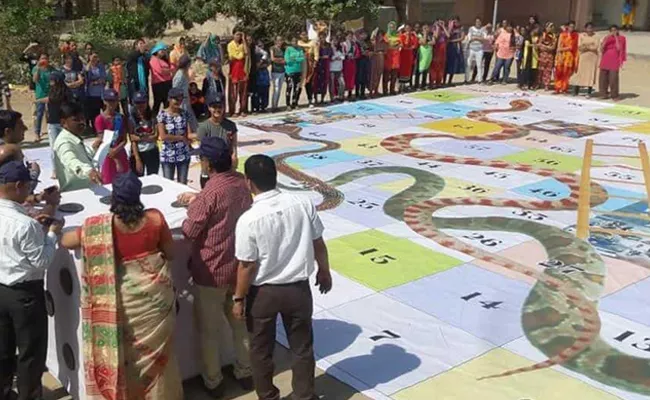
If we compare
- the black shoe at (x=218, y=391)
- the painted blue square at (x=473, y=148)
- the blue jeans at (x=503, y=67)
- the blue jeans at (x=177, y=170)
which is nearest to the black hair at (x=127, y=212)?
the black shoe at (x=218, y=391)

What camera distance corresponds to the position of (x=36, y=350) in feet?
13.3

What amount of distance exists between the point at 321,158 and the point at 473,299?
4618 mm

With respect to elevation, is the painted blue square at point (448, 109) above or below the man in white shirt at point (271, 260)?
below

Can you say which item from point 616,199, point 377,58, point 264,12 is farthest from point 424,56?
point 616,199

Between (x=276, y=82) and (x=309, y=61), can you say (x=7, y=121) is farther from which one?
(x=309, y=61)

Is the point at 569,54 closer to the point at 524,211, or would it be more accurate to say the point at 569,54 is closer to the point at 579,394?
the point at 524,211

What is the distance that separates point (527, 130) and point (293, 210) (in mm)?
9120

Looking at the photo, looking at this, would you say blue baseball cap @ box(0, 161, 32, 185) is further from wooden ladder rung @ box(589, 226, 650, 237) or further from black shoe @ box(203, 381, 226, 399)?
wooden ladder rung @ box(589, 226, 650, 237)

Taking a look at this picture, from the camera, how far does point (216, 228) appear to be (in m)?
4.14

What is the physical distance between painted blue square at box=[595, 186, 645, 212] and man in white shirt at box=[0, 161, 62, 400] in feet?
20.3

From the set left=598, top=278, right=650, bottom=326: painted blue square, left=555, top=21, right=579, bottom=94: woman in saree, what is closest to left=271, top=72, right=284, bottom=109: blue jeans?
left=555, top=21, right=579, bottom=94: woman in saree

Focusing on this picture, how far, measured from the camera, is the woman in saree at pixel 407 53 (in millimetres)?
15375

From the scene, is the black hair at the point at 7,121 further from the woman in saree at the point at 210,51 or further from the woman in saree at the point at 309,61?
the woman in saree at the point at 309,61

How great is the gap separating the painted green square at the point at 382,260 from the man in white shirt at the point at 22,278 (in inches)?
113
